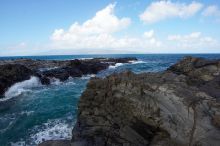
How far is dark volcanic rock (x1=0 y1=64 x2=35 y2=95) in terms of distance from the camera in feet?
102

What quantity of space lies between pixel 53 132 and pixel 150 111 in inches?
329

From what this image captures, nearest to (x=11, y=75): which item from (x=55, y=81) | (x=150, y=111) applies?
(x=55, y=81)

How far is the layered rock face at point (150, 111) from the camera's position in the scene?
970cm

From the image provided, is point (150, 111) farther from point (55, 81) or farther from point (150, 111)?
point (55, 81)

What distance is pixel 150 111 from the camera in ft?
34.0

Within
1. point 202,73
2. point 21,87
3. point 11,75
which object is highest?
point 202,73

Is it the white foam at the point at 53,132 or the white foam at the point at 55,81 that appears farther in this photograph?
the white foam at the point at 55,81

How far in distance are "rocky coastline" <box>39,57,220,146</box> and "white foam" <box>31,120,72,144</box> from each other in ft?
11.0

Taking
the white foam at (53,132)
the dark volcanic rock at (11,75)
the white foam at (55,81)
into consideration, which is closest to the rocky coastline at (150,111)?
the white foam at (53,132)

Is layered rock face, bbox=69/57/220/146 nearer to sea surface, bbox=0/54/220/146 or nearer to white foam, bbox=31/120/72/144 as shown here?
white foam, bbox=31/120/72/144

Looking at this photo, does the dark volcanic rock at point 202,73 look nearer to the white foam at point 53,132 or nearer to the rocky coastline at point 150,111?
the rocky coastline at point 150,111

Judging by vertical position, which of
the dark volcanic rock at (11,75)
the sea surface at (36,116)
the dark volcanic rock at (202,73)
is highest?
the dark volcanic rock at (202,73)

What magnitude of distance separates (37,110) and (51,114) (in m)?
1.93

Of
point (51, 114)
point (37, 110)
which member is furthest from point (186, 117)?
point (37, 110)
